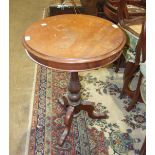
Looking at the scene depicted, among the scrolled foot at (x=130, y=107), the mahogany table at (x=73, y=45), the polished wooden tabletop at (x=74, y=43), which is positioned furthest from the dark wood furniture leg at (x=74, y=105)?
the polished wooden tabletop at (x=74, y=43)

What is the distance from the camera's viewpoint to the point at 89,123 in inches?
80.1

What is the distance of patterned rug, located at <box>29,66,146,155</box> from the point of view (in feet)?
5.98

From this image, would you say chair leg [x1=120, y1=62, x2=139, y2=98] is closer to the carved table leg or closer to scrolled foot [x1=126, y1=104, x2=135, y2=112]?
scrolled foot [x1=126, y1=104, x2=135, y2=112]

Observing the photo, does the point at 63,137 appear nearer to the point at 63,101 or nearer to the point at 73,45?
the point at 63,101

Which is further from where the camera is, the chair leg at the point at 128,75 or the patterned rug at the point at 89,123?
the chair leg at the point at 128,75

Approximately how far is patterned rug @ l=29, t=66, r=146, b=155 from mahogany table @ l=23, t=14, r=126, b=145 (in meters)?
0.12

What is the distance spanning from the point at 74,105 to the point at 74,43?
0.60 metres

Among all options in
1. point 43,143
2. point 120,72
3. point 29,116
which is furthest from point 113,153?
point 120,72

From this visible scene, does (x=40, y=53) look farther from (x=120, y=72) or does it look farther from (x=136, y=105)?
(x=120, y=72)

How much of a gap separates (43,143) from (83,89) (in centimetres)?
74

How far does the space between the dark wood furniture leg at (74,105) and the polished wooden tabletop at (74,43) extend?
0.33 meters

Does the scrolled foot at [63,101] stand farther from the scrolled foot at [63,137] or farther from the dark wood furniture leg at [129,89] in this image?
the dark wood furniture leg at [129,89]

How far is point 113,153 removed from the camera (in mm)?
1783

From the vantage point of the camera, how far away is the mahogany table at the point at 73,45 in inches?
55.3
